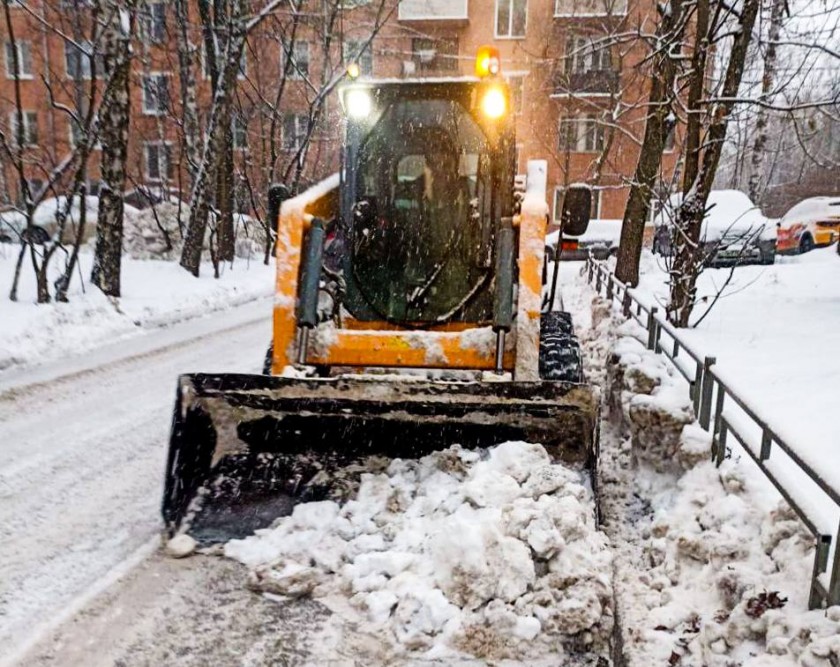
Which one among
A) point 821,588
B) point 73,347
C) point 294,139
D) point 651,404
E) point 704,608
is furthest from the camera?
point 294,139

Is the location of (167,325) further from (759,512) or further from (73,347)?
(759,512)

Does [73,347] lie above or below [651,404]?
below

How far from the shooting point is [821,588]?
8.94ft

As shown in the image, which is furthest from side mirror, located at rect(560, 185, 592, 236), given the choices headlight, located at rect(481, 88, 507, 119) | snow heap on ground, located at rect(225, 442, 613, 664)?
snow heap on ground, located at rect(225, 442, 613, 664)

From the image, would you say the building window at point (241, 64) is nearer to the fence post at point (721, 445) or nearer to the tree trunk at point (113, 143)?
the tree trunk at point (113, 143)

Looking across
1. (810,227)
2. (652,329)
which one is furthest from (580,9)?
(652,329)

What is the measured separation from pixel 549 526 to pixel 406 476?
0.93 metres

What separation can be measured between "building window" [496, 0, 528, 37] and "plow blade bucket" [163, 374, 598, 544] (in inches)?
1160

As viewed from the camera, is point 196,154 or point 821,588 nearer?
point 821,588

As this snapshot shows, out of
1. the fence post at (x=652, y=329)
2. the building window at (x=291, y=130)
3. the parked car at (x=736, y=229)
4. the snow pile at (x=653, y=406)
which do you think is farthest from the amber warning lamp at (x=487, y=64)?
the building window at (x=291, y=130)

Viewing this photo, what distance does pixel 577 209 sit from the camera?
14.5 ft

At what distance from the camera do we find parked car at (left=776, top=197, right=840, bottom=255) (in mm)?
18984

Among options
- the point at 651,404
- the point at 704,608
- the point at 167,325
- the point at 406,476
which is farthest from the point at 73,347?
the point at 704,608

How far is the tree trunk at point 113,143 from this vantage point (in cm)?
1049
